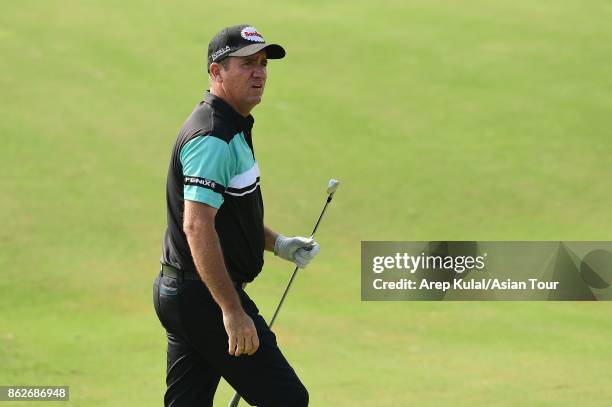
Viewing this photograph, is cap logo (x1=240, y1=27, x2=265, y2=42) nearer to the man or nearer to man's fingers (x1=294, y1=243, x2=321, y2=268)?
the man

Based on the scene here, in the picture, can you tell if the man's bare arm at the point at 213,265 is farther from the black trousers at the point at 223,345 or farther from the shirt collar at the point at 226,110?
the shirt collar at the point at 226,110

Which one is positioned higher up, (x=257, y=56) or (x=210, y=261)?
(x=257, y=56)

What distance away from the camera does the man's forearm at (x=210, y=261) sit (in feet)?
14.7

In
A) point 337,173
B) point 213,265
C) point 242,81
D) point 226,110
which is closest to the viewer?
point 213,265

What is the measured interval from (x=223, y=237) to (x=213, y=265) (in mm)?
311

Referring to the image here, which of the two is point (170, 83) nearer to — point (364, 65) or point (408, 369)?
point (364, 65)

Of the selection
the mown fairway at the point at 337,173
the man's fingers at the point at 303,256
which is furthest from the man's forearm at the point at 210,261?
the mown fairway at the point at 337,173

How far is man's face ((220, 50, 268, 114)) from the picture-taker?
484 centimetres

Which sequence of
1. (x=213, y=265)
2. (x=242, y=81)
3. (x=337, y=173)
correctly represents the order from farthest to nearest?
(x=337, y=173) → (x=242, y=81) → (x=213, y=265)

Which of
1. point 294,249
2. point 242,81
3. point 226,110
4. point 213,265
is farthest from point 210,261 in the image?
point 294,249

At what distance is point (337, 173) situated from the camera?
14.2m

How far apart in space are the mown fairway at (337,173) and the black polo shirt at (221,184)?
9.89ft

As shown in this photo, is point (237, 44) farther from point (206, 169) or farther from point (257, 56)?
point (206, 169)

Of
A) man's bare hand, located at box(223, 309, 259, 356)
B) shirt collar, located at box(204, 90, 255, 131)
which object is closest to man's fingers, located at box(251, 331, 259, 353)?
man's bare hand, located at box(223, 309, 259, 356)
